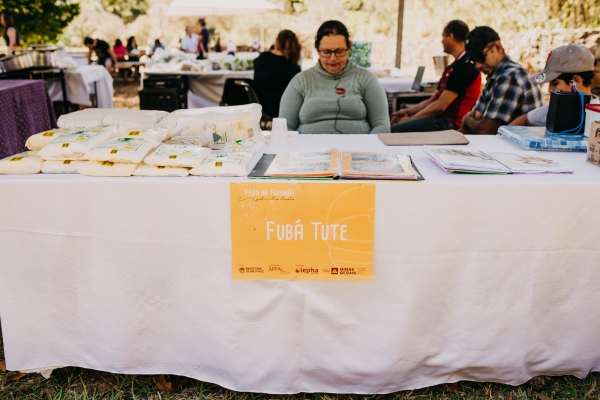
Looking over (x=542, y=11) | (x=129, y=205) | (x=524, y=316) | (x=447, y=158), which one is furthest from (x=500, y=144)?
(x=542, y=11)

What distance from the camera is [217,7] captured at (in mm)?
8000

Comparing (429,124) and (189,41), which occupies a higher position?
(189,41)

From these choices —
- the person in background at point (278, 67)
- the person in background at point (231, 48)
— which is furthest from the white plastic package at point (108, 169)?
the person in background at point (231, 48)

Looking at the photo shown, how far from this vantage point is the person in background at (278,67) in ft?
16.9

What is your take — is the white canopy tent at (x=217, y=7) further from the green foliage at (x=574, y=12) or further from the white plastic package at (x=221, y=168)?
the white plastic package at (x=221, y=168)

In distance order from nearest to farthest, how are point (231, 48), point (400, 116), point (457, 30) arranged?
point (457, 30), point (400, 116), point (231, 48)

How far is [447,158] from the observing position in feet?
6.05

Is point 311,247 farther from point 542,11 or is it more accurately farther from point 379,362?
point 542,11

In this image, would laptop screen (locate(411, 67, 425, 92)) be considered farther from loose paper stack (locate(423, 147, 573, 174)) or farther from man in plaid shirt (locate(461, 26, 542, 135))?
loose paper stack (locate(423, 147, 573, 174))

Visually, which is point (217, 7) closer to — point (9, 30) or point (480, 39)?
point (9, 30)

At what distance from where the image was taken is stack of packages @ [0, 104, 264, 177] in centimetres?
175

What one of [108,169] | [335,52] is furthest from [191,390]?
Result: [335,52]

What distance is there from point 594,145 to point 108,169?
1.68 metres

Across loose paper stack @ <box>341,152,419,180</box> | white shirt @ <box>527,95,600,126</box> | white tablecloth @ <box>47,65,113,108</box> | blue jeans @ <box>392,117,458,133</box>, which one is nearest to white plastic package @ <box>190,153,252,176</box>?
loose paper stack @ <box>341,152,419,180</box>
